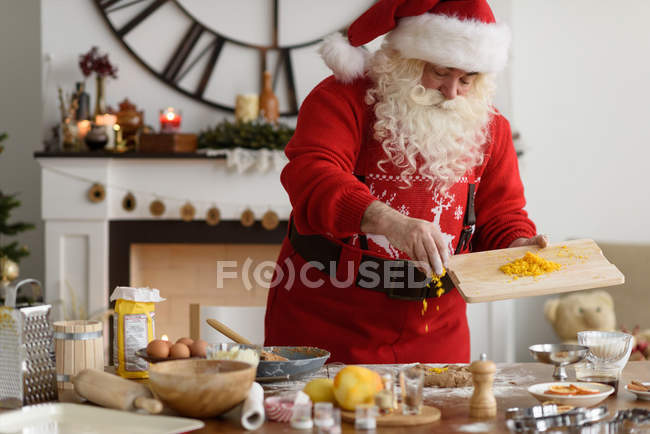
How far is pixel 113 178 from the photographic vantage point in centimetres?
399

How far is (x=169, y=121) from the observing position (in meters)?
3.93

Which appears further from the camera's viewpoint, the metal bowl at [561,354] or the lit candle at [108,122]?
the lit candle at [108,122]

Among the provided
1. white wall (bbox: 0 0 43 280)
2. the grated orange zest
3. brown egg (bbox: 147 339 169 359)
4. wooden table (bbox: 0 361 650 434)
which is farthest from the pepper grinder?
white wall (bbox: 0 0 43 280)

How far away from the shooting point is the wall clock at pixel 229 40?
408 centimetres

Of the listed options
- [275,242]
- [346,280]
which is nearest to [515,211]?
[346,280]

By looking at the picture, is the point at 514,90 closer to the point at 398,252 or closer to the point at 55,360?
the point at 398,252

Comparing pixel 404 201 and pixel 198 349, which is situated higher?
pixel 404 201

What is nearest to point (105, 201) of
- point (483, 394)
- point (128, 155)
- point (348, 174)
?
point (128, 155)

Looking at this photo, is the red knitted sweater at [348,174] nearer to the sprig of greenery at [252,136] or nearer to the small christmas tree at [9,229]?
the sprig of greenery at [252,136]

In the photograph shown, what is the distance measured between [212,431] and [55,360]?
0.40 m

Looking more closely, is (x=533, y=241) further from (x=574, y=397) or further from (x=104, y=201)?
(x=104, y=201)

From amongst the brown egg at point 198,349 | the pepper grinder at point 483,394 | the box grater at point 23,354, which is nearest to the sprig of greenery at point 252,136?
the brown egg at point 198,349

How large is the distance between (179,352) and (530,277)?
0.79m

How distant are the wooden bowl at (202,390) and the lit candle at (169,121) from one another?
9.14 feet
